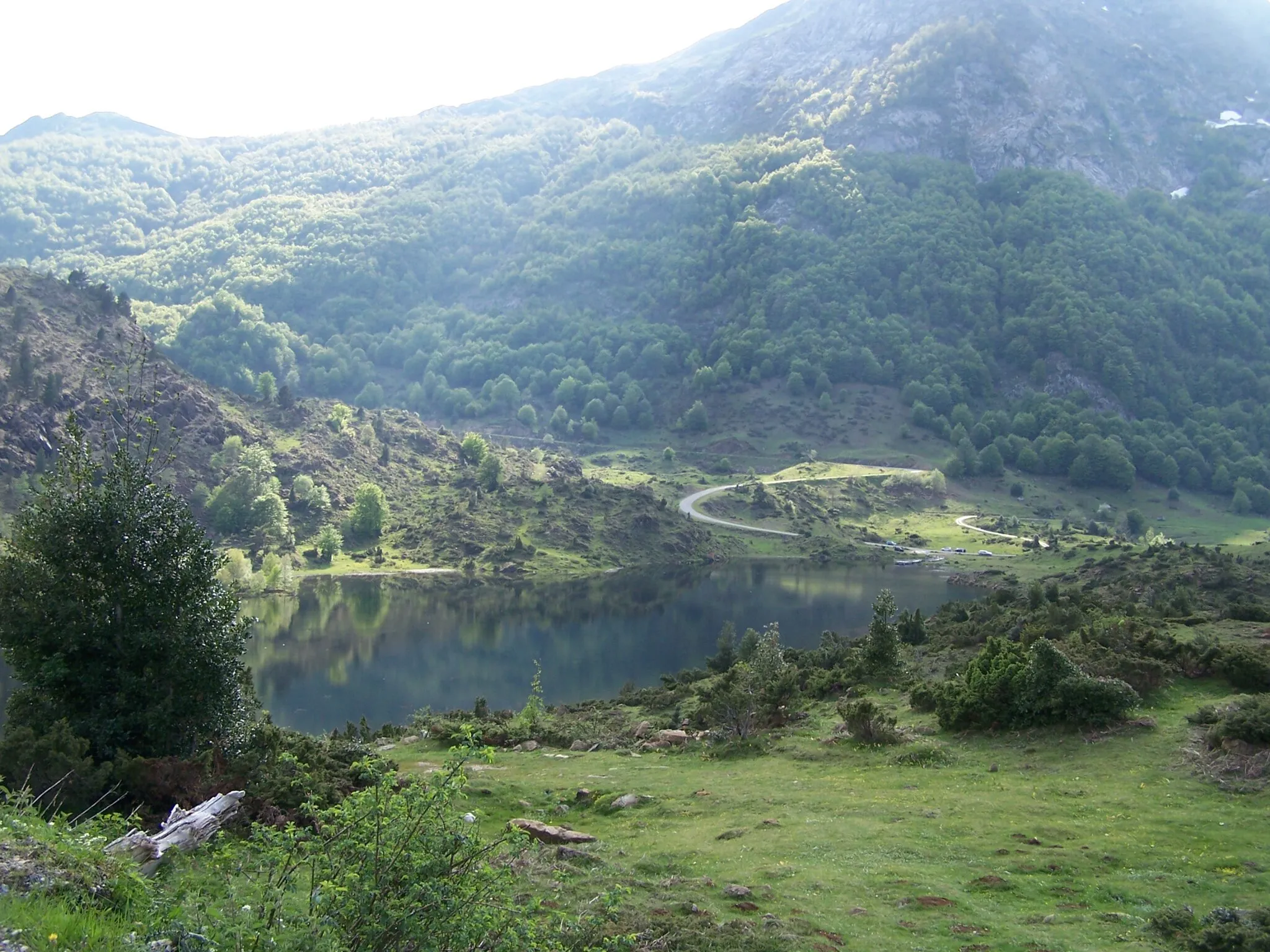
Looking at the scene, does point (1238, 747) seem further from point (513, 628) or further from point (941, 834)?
point (513, 628)

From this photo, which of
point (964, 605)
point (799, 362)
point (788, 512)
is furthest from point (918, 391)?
point (964, 605)

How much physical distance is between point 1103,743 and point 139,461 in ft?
84.5

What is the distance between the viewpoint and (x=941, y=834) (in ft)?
63.6

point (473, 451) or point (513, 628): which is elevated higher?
point (473, 451)

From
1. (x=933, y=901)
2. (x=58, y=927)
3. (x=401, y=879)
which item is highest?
(x=58, y=927)

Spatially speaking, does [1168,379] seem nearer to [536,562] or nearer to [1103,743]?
[536,562]

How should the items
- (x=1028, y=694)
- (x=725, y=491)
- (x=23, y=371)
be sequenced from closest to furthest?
(x=1028, y=694) → (x=23, y=371) → (x=725, y=491)

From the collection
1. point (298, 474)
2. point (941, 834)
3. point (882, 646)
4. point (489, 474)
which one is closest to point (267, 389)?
point (298, 474)

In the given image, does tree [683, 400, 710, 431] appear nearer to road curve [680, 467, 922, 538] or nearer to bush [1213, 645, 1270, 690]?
road curve [680, 467, 922, 538]

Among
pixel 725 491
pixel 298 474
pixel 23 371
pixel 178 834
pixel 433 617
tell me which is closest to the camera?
pixel 178 834

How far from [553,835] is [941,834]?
791 centimetres

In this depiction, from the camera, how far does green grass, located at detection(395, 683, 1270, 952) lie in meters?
15.3

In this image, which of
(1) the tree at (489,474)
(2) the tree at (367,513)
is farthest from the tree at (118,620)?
(1) the tree at (489,474)

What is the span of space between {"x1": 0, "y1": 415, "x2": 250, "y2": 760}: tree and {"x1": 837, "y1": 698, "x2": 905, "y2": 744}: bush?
55.2 feet
